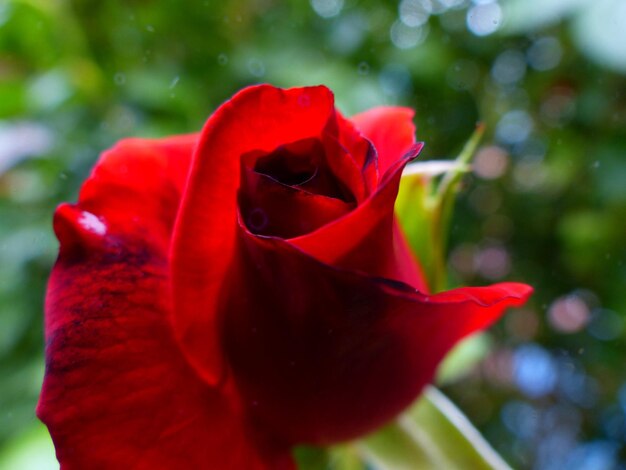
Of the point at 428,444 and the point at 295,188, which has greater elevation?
the point at 295,188

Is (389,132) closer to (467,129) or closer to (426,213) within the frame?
(426,213)

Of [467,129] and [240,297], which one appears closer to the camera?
[240,297]

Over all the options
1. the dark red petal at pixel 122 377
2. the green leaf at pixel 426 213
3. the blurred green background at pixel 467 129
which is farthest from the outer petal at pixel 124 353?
the blurred green background at pixel 467 129

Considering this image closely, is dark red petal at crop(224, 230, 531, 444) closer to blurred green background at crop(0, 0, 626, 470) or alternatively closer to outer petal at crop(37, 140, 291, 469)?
outer petal at crop(37, 140, 291, 469)

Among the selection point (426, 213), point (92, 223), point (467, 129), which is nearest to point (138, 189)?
point (92, 223)

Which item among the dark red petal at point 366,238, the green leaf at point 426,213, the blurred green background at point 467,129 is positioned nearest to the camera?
the dark red petal at point 366,238

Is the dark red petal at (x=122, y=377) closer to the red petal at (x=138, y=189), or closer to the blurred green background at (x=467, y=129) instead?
the red petal at (x=138, y=189)
